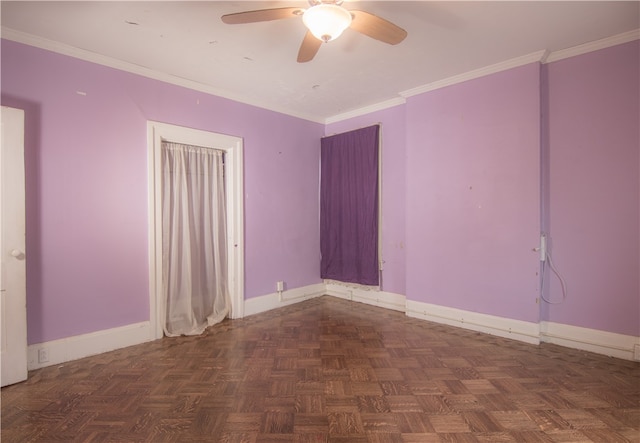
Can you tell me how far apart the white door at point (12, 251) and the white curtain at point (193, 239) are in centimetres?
116

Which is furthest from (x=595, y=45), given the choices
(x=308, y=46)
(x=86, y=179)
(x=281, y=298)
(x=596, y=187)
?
(x=86, y=179)

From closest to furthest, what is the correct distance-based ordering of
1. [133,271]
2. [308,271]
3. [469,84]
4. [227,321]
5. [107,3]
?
1. [107,3]
2. [133,271]
3. [469,84]
4. [227,321]
5. [308,271]

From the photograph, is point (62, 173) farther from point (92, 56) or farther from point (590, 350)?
point (590, 350)

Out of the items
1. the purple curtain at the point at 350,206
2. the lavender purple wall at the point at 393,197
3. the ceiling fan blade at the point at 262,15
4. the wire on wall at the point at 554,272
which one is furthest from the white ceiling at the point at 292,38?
the wire on wall at the point at 554,272

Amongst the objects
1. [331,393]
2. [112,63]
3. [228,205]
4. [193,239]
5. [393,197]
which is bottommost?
[331,393]

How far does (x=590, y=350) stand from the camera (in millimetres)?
2895

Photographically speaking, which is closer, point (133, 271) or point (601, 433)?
point (601, 433)

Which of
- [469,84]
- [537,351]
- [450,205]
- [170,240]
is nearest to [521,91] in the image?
[469,84]

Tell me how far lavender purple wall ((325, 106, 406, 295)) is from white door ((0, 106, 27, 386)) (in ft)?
11.6

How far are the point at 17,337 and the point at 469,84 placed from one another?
4.43m

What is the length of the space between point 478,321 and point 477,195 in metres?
1.28

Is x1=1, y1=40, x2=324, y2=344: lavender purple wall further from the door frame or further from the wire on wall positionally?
the wire on wall

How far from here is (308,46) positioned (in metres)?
2.31

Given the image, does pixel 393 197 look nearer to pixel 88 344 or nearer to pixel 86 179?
pixel 86 179
